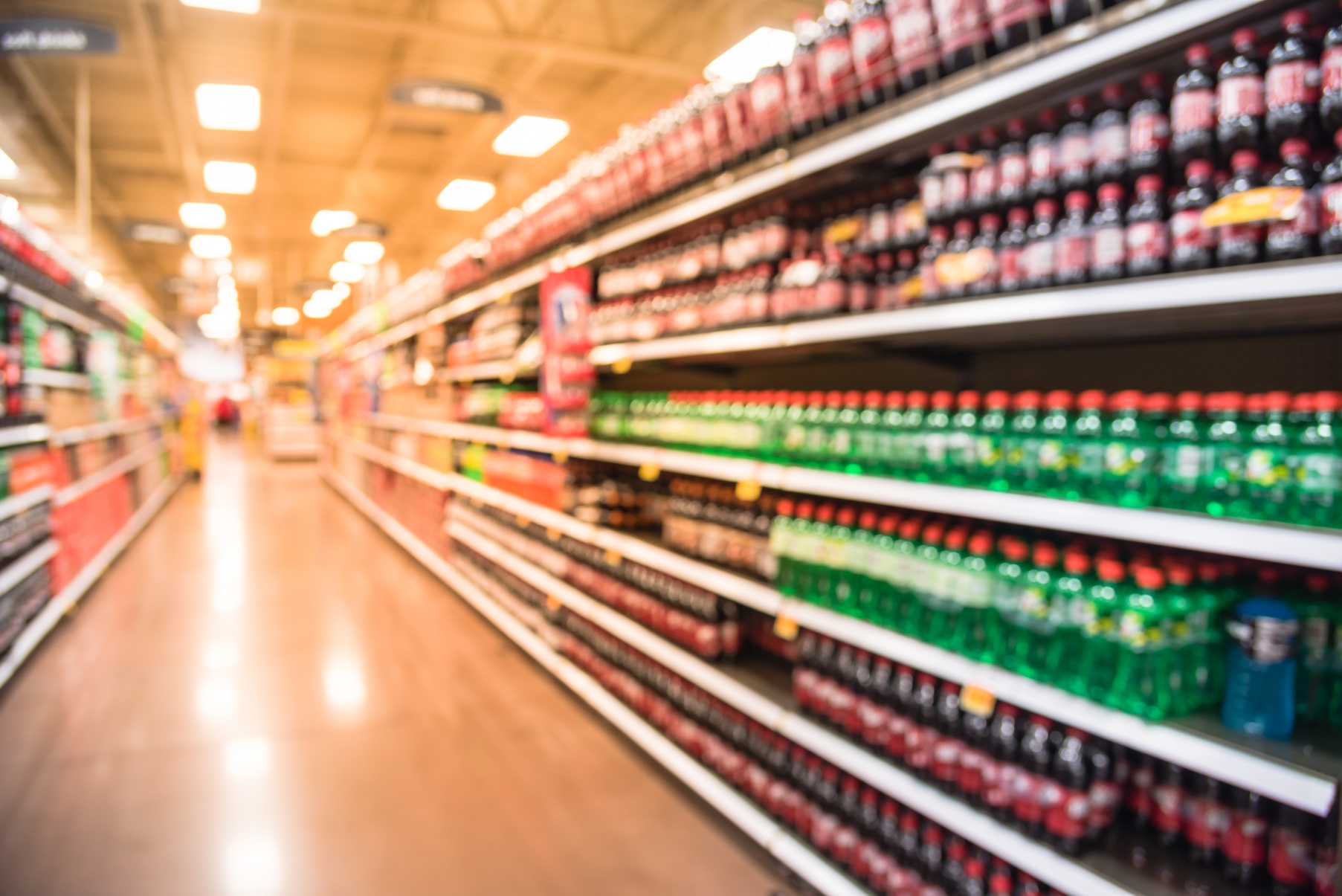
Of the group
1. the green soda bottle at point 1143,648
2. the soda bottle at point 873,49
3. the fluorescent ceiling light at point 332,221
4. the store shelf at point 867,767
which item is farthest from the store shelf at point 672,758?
the fluorescent ceiling light at point 332,221

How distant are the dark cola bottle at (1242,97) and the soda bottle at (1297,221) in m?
0.08

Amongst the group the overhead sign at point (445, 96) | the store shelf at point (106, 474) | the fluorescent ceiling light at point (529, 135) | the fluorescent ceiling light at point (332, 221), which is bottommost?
the store shelf at point (106, 474)

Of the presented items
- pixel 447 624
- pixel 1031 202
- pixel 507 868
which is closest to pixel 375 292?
pixel 447 624

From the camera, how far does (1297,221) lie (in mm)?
1411

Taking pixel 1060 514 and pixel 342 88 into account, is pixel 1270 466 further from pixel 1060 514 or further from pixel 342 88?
pixel 342 88

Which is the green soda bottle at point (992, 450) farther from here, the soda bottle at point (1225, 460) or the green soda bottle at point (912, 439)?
the soda bottle at point (1225, 460)

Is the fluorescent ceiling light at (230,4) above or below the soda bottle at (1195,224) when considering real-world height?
above

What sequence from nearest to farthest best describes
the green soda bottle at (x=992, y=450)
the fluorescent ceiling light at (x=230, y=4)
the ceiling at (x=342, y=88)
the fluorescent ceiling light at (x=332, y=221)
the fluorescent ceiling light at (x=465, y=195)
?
the green soda bottle at (x=992, y=450) < the fluorescent ceiling light at (x=230, y=4) < the ceiling at (x=342, y=88) < the fluorescent ceiling light at (x=332, y=221) < the fluorescent ceiling light at (x=465, y=195)

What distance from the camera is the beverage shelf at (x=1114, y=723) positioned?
4.71 ft

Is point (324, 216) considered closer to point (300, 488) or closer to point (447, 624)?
point (300, 488)

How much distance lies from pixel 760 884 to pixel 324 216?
11.6 metres

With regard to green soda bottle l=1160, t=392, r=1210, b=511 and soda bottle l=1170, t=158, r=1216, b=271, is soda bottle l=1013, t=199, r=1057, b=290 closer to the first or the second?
soda bottle l=1170, t=158, r=1216, b=271

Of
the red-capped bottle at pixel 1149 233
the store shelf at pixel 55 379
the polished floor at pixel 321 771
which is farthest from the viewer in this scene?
the store shelf at pixel 55 379

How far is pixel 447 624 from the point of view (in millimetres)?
5523
